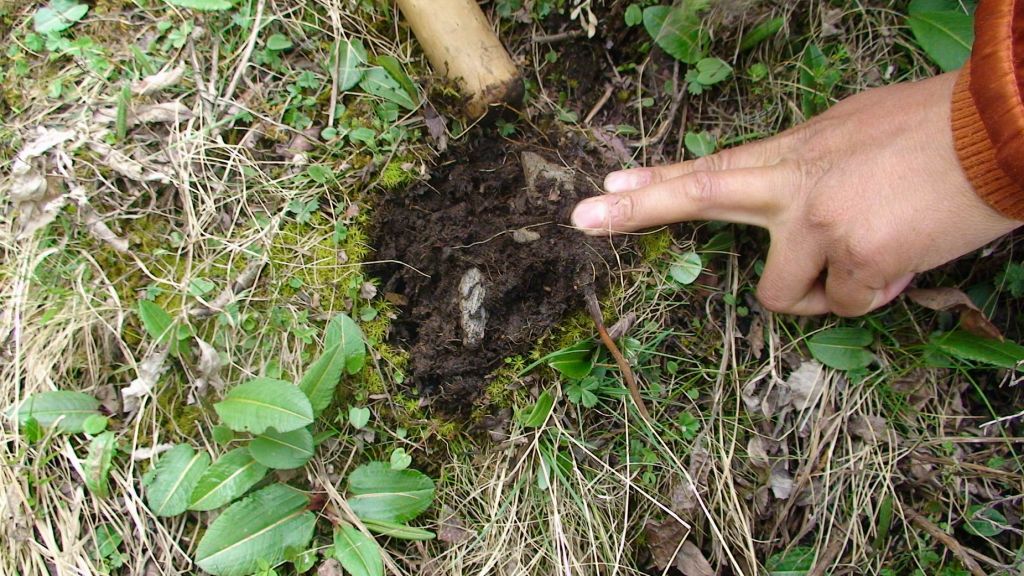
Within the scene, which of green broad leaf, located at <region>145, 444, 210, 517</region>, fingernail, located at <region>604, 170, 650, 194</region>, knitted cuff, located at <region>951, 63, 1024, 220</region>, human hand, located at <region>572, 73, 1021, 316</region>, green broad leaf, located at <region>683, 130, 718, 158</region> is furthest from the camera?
green broad leaf, located at <region>683, 130, 718, 158</region>

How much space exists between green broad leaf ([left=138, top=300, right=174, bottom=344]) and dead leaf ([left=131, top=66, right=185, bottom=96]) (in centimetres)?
67

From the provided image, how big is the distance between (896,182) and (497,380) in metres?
1.16

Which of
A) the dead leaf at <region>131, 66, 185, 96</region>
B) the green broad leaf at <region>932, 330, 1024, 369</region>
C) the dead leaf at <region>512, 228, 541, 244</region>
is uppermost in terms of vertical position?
the dead leaf at <region>131, 66, 185, 96</region>

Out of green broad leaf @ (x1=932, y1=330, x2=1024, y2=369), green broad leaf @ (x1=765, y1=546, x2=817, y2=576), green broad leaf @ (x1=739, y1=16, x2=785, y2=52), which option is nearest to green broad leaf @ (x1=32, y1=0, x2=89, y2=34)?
green broad leaf @ (x1=739, y1=16, x2=785, y2=52)

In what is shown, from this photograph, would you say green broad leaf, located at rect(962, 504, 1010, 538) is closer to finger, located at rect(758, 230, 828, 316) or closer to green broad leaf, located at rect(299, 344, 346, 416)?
finger, located at rect(758, 230, 828, 316)

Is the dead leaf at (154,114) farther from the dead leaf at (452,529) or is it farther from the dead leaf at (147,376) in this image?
the dead leaf at (452,529)

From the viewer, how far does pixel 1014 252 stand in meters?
2.00

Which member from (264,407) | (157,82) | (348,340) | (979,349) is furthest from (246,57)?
(979,349)

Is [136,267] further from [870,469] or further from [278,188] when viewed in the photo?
[870,469]

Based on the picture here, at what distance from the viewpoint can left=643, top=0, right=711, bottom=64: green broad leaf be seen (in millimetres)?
1970

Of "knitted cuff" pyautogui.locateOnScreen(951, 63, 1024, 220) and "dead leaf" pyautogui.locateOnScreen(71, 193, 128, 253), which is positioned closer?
"knitted cuff" pyautogui.locateOnScreen(951, 63, 1024, 220)

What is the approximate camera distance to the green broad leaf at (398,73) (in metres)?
1.92

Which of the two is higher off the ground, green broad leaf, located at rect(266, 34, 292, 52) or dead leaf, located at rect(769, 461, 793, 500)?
green broad leaf, located at rect(266, 34, 292, 52)

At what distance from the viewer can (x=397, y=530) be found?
182cm
